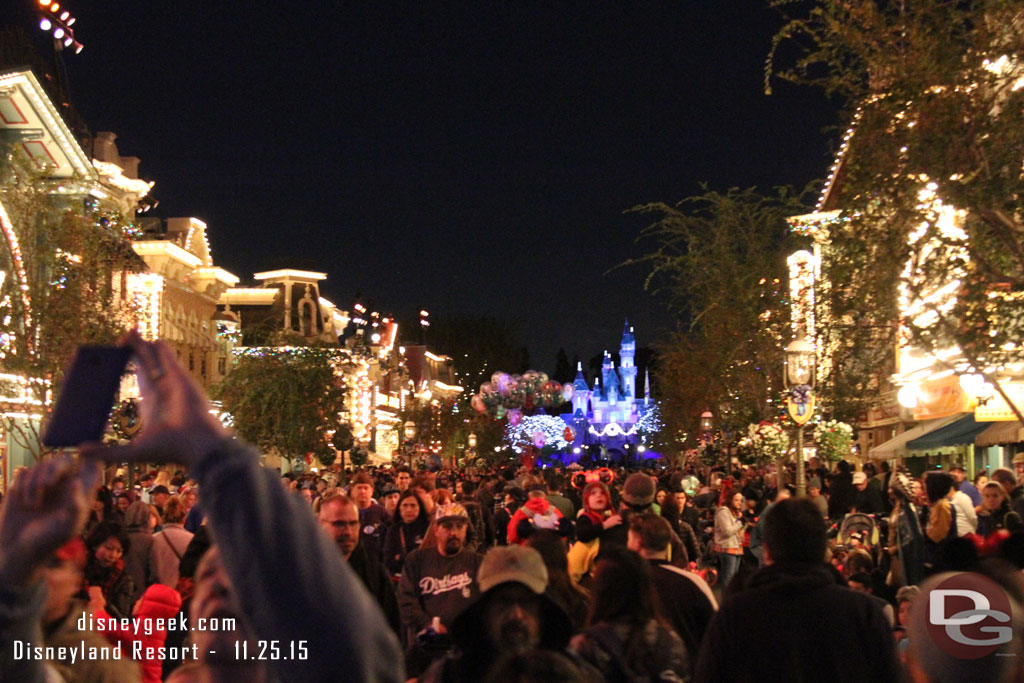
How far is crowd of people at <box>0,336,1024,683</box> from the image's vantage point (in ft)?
6.09

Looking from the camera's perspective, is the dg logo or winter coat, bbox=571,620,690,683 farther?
winter coat, bbox=571,620,690,683

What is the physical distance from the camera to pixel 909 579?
31.2 ft

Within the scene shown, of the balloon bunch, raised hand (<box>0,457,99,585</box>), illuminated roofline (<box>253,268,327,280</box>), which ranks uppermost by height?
illuminated roofline (<box>253,268,327,280</box>)

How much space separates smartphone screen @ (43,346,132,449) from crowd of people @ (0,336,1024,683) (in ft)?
0.19

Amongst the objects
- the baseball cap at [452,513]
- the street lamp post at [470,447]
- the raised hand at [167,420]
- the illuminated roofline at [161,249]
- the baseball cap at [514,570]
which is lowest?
the baseball cap at [514,570]

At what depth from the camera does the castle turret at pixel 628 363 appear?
169 meters

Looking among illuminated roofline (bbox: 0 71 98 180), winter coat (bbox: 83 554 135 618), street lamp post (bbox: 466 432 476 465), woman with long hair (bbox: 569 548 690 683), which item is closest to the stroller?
winter coat (bbox: 83 554 135 618)

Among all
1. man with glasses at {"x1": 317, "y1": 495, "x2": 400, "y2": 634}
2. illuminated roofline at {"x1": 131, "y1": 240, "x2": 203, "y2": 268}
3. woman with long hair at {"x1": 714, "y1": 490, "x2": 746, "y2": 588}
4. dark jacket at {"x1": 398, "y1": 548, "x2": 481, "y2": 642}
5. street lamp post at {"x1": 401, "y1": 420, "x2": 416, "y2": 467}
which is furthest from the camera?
street lamp post at {"x1": 401, "y1": 420, "x2": 416, "y2": 467}

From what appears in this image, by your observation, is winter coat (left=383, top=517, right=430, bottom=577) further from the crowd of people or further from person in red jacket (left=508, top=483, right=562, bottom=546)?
the crowd of people

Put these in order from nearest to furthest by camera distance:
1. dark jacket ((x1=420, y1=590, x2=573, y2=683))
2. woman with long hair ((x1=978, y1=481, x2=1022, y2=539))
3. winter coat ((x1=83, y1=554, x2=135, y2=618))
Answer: dark jacket ((x1=420, y1=590, x2=573, y2=683)), winter coat ((x1=83, y1=554, x2=135, y2=618)), woman with long hair ((x1=978, y1=481, x2=1022, y2=539))

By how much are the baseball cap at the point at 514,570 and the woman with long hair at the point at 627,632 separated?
27 cm

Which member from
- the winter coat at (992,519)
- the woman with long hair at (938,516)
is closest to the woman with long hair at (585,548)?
the woman with long hair at (938,516)

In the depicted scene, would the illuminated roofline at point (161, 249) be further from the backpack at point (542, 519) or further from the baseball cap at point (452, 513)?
the baseball cap at point (452, 513)

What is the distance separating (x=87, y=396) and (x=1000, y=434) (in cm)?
2489
